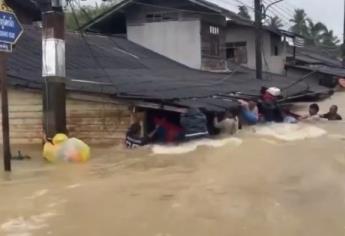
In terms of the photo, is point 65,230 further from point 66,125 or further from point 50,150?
point 66,125

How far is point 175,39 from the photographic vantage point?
933 inches

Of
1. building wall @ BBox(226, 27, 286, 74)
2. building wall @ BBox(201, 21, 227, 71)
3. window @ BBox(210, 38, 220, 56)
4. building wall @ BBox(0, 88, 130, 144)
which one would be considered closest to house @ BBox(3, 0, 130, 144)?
building wall @ BBox(0, 88, 130, 144)

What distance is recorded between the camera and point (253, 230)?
6.73 m

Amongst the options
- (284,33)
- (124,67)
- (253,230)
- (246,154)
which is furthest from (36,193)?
(284,33)

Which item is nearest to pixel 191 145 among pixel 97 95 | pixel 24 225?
pixel 97 95

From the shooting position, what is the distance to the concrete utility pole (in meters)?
11.8

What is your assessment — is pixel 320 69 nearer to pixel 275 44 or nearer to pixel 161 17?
pixel 275 44

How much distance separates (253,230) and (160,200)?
5.86 feet

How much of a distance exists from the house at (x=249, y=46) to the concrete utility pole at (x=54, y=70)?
1765 cm

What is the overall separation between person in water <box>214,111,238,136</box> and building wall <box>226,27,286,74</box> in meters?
16.2

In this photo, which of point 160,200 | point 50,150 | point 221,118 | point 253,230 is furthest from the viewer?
point 221,118

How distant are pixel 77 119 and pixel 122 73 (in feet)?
13.3

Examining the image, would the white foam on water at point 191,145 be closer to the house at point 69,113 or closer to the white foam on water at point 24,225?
the house at point 69,113

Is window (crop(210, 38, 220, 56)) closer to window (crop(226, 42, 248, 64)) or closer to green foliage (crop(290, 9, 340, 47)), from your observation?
window (crop(226, 42, 248, 64))
